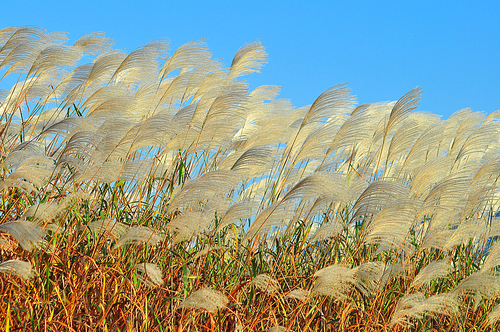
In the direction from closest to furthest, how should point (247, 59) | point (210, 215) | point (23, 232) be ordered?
1. point (23, 232)
2. point (210, 215)
3. point (247, 59)

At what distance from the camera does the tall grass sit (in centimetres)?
223

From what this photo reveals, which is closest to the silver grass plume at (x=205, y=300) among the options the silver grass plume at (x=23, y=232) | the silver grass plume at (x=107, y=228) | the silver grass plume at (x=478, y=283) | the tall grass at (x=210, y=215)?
the tall grass at (x=210, y=215)

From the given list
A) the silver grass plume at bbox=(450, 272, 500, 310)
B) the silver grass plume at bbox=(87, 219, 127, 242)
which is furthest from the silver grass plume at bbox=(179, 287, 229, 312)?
the silver grass plume at bbox=(450, 272, 500, 310)

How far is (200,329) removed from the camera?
231 cm

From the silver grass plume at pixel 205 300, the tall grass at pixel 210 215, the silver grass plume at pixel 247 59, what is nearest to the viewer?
the silver grass plume at pixel 205 300

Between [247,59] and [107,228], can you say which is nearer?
[107,228]

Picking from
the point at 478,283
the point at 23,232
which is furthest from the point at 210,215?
the point at 478,283

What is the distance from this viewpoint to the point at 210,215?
7.81 ft

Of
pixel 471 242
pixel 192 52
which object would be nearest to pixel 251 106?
pixel 192 52

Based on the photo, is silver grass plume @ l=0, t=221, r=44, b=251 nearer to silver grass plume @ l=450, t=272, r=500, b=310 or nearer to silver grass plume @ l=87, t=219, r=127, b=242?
silver grass plume @ l=87, t=219, r=127, b=242

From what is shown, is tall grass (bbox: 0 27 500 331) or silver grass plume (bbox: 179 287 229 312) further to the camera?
tall grass (bbox: 0 27 500 331)

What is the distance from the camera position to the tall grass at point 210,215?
7.32 feet

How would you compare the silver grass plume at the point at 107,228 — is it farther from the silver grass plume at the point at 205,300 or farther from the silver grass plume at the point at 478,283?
the silver grass plume at the point at 478,283

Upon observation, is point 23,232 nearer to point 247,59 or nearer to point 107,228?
point 107,228
